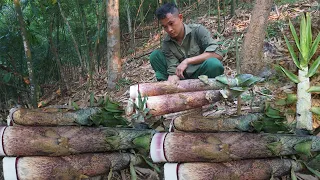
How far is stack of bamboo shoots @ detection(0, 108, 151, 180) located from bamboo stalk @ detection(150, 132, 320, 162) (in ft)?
0.61

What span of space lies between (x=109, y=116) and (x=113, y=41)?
217 centimetres

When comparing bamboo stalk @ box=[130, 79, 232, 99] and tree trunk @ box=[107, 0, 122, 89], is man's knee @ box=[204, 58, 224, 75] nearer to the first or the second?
bamboo stalk @ box=[130, 79, 232, 99]

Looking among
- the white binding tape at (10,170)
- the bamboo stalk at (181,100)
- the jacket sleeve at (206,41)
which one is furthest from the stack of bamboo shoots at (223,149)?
the jacket sleeve at (206,41)

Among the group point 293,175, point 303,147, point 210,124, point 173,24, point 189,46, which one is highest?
point 173,24

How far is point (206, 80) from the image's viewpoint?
2.31m

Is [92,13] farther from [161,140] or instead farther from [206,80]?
[161,140]

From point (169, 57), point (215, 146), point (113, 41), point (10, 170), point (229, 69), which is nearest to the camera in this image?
point (215, 146)

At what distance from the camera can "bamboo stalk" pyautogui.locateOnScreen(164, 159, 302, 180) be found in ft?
4.18

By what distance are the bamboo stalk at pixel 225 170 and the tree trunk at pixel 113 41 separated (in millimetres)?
2425

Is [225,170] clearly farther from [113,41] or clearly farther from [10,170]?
[113,41]

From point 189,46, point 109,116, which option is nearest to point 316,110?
point 109,116

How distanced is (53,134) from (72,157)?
0.13m

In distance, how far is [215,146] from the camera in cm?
128

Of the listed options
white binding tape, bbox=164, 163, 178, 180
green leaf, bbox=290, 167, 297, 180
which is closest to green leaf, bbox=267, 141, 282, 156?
green leaf, bbox=290, 167, 297, 180
